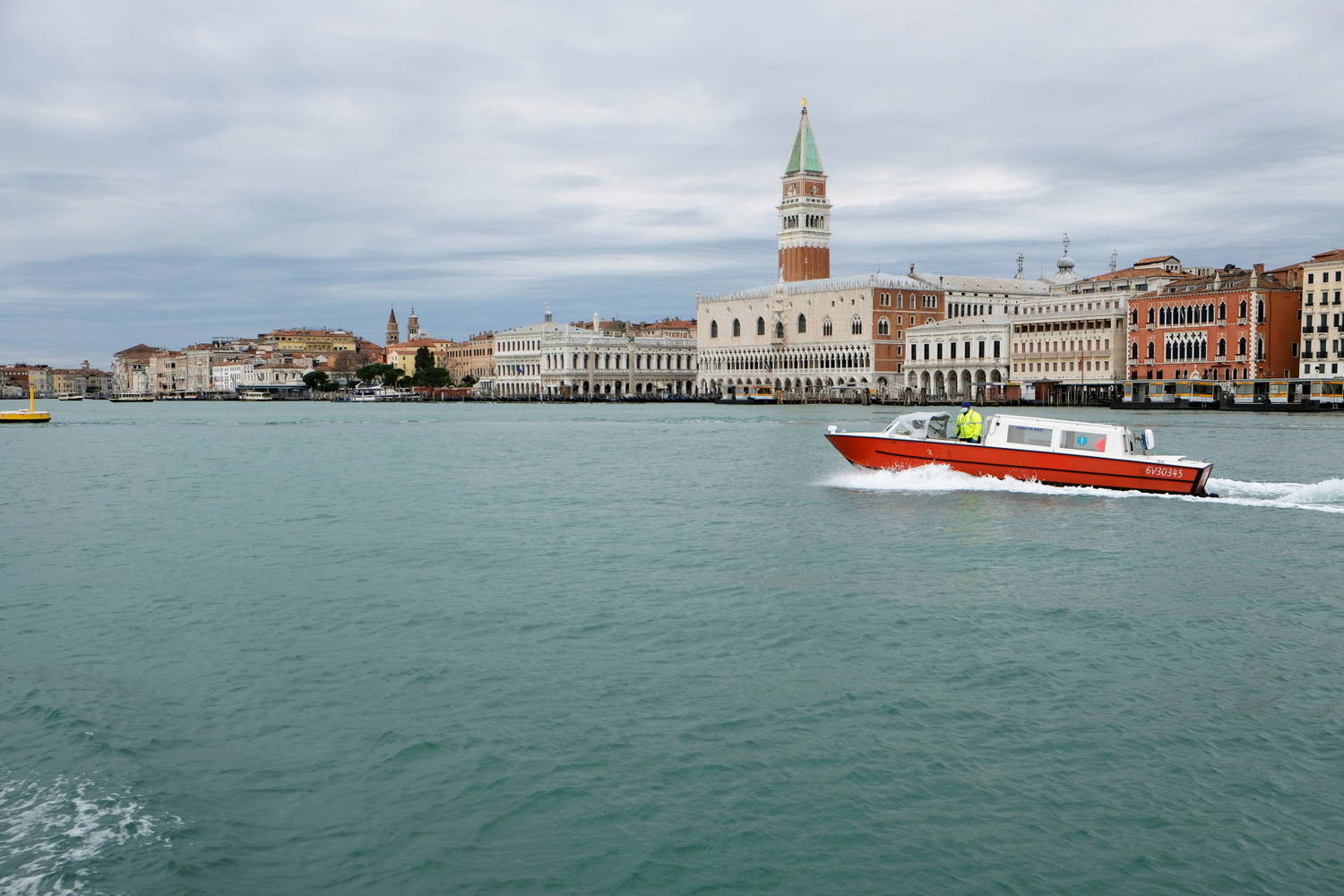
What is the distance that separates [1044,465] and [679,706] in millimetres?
13733

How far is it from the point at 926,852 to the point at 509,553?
9.53 metres

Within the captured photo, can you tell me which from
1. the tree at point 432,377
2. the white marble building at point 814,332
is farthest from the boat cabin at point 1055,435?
the tree at point 432,377

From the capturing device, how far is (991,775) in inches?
277

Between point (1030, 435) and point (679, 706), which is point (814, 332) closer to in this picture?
point (1030, 435)

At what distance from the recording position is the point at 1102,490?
2020cm

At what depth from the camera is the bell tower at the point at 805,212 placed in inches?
4306

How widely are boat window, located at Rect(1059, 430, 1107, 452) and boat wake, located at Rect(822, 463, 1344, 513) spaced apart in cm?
67

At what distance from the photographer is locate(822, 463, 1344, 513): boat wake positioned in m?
19.3

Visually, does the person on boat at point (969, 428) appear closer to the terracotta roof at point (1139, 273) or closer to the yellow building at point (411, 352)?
the terracotta roof at point (1139, 273)

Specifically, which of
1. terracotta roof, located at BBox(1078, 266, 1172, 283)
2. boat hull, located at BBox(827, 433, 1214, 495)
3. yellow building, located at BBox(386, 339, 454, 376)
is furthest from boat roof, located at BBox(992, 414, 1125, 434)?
yellow building, located at BBox(386, 339, 454, 376)

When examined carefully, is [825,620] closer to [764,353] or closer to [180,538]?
[180,538]

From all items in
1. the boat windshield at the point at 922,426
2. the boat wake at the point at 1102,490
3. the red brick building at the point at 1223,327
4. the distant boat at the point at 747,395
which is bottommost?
the distant boat at the point at 747,395

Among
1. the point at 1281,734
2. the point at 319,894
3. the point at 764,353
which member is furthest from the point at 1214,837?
the point at 764,353

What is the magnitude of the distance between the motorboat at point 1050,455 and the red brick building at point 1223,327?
49053 millimetres
